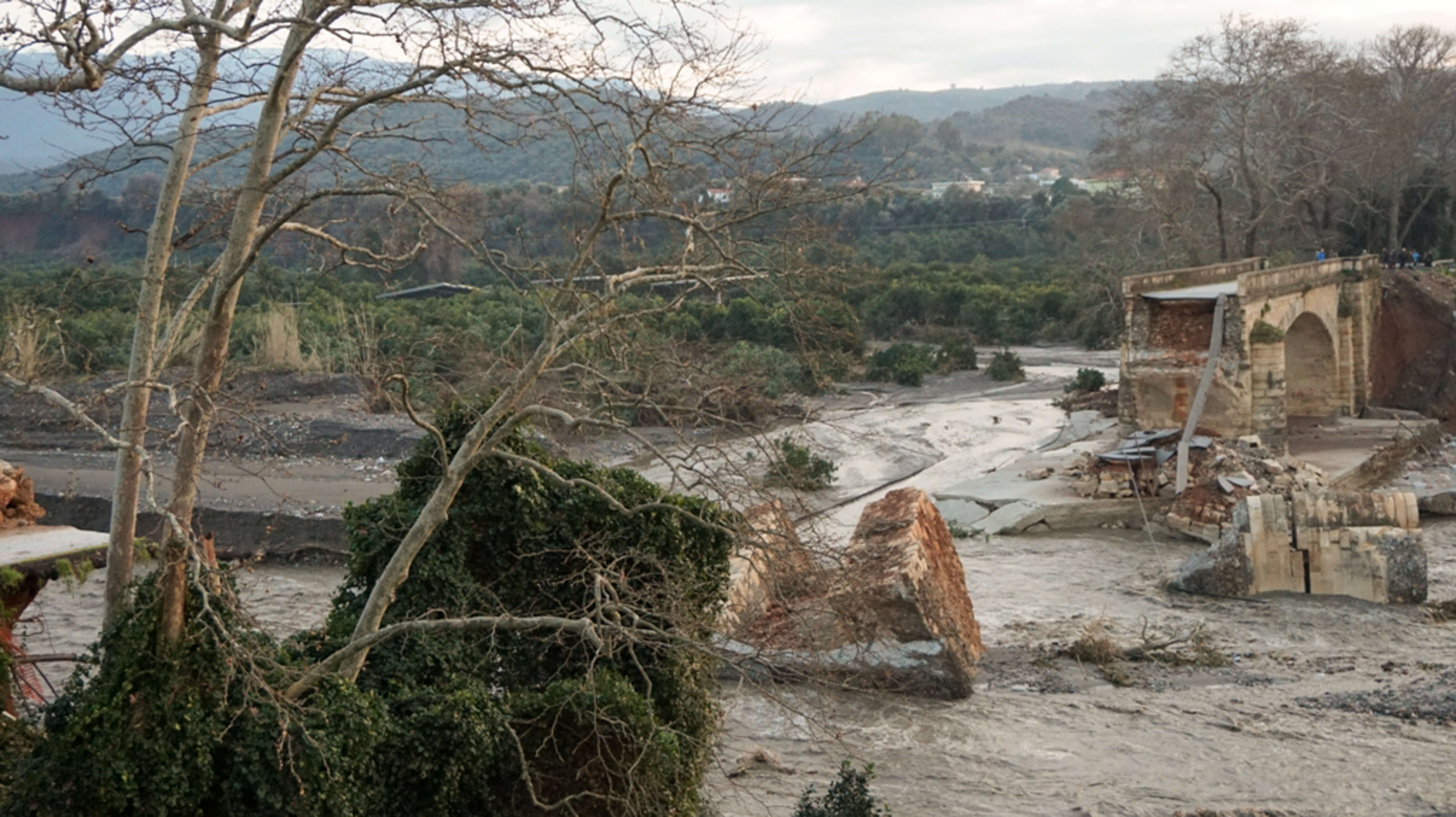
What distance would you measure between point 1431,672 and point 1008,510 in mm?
8232

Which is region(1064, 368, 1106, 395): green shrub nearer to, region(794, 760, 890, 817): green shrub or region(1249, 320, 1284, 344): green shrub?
region(1249, 320, 1284, 344): green shrub

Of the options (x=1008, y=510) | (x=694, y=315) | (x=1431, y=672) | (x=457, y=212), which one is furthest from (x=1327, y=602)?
(x=694, y=315)

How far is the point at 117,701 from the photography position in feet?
21.3

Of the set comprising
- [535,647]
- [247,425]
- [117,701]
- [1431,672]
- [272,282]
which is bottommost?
[1431,672]

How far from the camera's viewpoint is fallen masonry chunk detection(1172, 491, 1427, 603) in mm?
16562

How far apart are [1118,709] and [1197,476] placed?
9.58 meters

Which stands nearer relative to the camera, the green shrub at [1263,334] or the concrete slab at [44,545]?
the concrete slab at [44,545]

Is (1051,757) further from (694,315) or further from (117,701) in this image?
(694,315)

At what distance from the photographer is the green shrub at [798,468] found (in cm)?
811

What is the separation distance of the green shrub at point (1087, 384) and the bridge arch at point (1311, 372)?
4387 millimetres

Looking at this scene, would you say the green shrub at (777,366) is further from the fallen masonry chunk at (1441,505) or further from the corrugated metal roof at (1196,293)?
the fallen masonry chunk at (1441,505)

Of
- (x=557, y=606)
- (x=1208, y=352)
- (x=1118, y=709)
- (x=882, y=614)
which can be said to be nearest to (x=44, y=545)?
(x=557, y=606)

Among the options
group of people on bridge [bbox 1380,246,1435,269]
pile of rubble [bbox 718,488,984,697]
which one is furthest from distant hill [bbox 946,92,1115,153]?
pile of rubble [bbox 718,488,984,697]

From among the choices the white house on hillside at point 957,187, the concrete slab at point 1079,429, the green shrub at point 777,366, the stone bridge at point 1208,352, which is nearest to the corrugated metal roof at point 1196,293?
the stone bridge at point 1208,352
